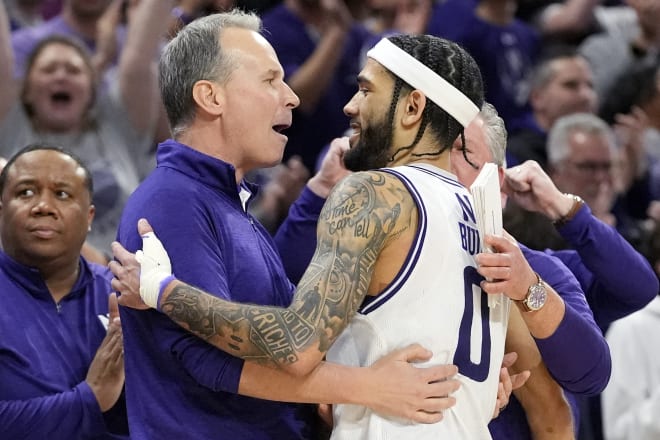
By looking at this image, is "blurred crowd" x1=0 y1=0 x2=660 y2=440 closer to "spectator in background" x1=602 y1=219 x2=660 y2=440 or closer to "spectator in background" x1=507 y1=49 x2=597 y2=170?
"spectator in background" x1=507 y1=49 x2=597 y2=170

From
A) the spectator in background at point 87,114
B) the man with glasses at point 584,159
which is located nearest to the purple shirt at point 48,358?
the spectator in background at point 87,114

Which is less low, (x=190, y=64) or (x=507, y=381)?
(x=190, y=64)

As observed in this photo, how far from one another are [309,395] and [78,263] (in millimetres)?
1564

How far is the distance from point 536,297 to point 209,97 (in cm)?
115

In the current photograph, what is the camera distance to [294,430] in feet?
12.0

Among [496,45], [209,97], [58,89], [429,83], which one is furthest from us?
[496,45]

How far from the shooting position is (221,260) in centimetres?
345

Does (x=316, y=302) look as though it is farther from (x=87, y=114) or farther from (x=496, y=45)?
(x=496, y=45)

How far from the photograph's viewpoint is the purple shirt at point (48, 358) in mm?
4031

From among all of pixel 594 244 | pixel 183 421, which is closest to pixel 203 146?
pixel 183 421

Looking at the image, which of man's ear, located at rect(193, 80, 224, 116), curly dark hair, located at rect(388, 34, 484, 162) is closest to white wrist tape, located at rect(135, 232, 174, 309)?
man's ear, located at rect(193, 80, 224, 116)

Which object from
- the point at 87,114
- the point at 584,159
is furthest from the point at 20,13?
the point at 584,159

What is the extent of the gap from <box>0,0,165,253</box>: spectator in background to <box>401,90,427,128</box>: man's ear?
286cm

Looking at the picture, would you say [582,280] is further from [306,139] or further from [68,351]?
[306,139]
